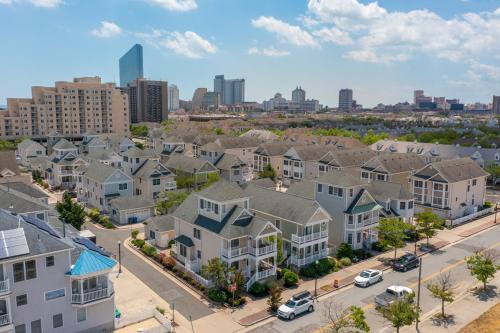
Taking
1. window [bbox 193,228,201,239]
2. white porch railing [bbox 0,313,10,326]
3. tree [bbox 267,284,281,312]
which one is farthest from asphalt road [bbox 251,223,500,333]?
white porch railing [bbox 0,313,10,326]

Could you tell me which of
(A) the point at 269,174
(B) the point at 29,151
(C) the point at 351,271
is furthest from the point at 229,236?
(B) the point at 29,151

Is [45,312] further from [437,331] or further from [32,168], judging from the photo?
[32,168]

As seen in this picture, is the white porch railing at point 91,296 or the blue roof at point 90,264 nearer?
the blue roof at point 90,264

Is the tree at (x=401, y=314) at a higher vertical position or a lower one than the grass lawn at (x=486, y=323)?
higher

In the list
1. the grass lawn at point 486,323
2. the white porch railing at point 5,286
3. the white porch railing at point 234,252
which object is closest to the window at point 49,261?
the white porch railing at point 5,286

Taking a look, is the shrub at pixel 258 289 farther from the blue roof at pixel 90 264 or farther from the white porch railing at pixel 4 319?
the white porch railing at pixel 4 319

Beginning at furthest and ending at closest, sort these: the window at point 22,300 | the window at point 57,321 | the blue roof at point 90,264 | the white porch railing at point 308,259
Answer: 1. the white porch railing at point 308,259
2. the blue roof at point 90,264
3. the window at point 57,321
4. the window at point 22,300
